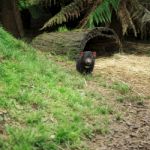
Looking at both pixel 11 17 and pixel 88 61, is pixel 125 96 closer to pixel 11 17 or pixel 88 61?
pixel 88 61

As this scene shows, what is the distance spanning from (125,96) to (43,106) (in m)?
1.66

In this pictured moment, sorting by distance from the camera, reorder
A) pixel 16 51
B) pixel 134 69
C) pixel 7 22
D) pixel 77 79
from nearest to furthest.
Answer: pixel 77 79 → pixel 16 51 → pixel 134 69 → pixel 7 22

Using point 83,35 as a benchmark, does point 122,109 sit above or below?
below

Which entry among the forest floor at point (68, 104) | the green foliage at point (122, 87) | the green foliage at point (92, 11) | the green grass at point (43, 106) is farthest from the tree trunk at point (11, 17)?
the green foliage at point (122, 87)

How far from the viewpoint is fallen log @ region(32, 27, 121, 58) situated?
9352 mm

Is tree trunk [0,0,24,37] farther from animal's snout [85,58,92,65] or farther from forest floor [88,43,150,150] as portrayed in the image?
animal's snout [85,58,92,65]

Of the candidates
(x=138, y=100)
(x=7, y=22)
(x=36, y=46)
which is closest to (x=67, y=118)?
(x=138, y=100)

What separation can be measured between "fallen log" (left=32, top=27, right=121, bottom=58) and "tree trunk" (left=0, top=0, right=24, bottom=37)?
168 cm

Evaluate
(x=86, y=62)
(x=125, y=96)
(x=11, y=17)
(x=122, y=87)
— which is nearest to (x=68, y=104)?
(x=125, y=96)

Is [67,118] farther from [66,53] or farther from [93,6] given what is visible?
[93,6]

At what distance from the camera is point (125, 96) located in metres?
7.20

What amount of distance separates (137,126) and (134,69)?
3.03m

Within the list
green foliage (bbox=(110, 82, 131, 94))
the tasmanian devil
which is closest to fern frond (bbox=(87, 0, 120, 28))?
the tasmanian devil

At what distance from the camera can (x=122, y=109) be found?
6660 millimetres
